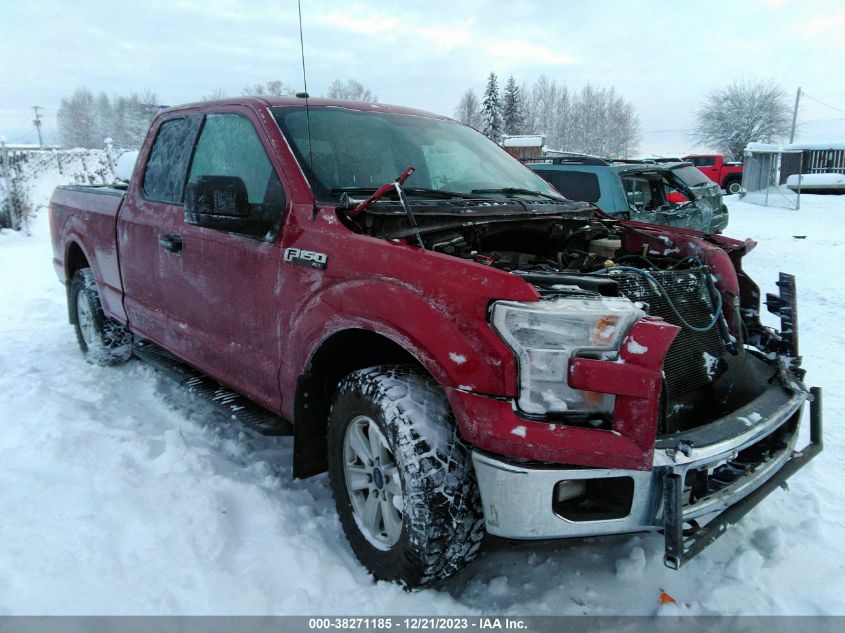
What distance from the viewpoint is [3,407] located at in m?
3.82

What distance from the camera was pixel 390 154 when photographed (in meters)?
3.16

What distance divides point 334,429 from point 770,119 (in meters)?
60.5

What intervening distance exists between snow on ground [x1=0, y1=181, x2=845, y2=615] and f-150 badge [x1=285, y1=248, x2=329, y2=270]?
1129 mm

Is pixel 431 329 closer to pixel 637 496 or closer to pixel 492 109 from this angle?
pixel 637 496

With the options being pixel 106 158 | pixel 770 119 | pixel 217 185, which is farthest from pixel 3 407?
pixel 770 119

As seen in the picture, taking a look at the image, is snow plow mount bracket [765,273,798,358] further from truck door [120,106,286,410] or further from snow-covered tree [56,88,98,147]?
snow-covered tree [56,88,98,147]

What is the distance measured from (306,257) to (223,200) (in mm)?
434

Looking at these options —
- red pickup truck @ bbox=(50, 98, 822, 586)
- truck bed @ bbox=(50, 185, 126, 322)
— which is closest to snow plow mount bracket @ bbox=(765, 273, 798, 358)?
red pickup truck @ bbox=(50, 98, 822, 586)

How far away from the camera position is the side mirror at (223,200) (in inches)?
101

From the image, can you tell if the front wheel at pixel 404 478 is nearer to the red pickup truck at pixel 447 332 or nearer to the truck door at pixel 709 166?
the red pickup truck at pixel 447 332

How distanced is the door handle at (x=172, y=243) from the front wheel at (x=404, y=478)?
152 cm

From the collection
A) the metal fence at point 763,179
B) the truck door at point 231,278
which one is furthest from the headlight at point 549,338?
the metal fence at point 763,179

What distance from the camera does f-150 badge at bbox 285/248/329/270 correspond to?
2.49 metres

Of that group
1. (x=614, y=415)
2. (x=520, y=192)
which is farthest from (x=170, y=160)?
(x=614, y=415)
